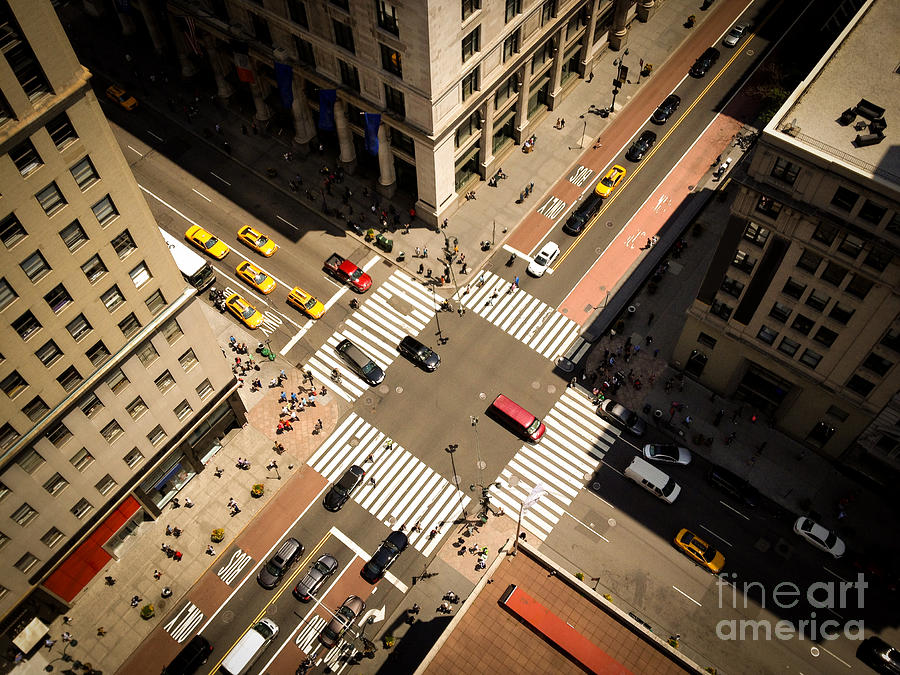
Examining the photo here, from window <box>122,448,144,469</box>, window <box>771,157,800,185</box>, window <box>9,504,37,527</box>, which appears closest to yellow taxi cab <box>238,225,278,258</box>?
window <box>122,448,144,469</box>

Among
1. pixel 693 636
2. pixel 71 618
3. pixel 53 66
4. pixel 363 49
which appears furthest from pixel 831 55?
pixel 71 618

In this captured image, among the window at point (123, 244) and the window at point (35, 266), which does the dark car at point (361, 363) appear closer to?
the window at point (123, 244)

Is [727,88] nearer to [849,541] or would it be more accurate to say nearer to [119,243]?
[849,541]

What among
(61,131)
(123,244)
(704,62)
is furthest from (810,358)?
(61,131)

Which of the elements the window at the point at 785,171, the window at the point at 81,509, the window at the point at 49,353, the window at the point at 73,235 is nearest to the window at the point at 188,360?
the window at the point at 49,353

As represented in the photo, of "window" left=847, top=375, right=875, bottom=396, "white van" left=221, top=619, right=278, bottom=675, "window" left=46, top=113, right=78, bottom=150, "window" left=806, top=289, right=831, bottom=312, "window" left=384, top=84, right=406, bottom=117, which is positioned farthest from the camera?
"window" left=384, top=84, right=406, bottom=117

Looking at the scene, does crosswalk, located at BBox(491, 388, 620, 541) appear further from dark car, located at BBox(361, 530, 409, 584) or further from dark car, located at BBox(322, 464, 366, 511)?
dark car, located at BBox(322, 464, 366, 511)

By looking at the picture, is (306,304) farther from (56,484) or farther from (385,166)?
(56,484)
